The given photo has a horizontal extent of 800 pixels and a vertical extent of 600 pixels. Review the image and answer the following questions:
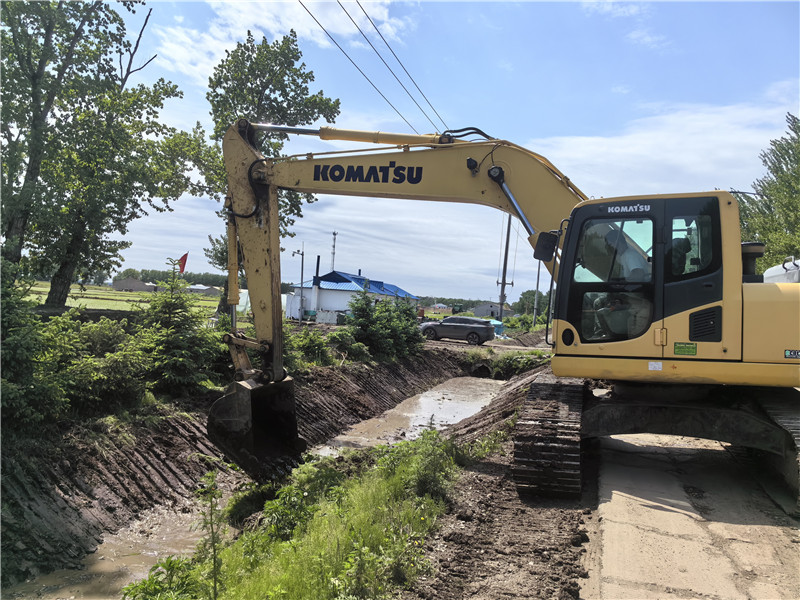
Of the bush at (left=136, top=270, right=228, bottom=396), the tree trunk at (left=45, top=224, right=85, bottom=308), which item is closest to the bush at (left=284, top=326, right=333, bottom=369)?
the bush at (left=136, top=270, right=228, bottom=396)

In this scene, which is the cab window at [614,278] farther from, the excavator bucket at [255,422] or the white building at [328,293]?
the white building at [328,293]

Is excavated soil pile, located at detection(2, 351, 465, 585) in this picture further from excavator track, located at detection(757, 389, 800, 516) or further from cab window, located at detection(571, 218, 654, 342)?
excavator track, located at detection(757, 389, 800, 516)

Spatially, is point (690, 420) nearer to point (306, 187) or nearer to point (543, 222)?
point (543, 222)

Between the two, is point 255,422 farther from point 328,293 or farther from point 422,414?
point 328,293

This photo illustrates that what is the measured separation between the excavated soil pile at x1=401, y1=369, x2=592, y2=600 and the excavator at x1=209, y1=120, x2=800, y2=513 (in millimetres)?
358

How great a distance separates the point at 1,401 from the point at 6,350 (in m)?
0.59

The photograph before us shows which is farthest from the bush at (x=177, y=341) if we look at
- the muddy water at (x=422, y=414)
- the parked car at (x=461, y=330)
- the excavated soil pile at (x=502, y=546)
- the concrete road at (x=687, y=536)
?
the parked car at (x=461, y=330)

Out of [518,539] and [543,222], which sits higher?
[543,222]

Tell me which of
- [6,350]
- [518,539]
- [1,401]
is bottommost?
[518,539]

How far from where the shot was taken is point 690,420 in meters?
5.75

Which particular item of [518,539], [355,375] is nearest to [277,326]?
[518,539]

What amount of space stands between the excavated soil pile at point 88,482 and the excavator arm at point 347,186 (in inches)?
47.8

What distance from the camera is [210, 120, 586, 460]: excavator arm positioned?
6797 mm

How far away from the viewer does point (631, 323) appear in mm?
5672
